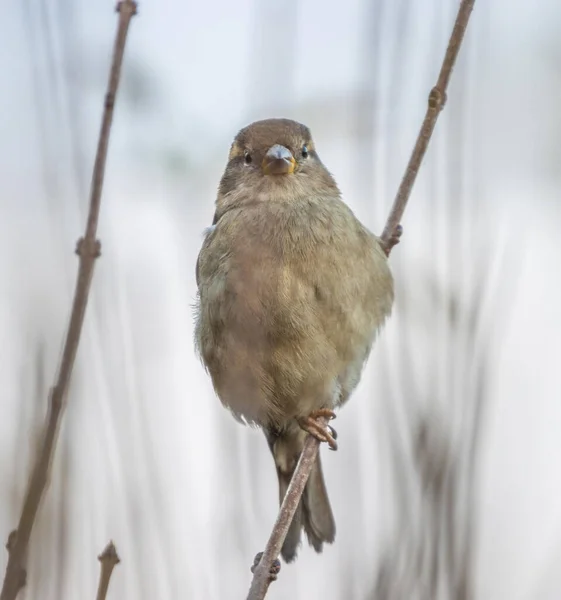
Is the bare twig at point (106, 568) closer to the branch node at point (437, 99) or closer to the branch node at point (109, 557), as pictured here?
the branch node at point (109, 557)

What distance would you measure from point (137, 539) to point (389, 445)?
622mm

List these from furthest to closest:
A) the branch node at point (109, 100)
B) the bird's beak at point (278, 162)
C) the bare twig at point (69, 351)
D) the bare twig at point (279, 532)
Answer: the bird's beak at point (278, 162)
the bare twig at point (279, 532)
the branch node at point (109, 100)
the bare twig at point (69, 351)

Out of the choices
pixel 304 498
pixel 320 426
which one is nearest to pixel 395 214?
pixel 320 426

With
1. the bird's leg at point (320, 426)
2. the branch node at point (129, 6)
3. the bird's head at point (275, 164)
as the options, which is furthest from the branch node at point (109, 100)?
the bird's head at point (275, 164)

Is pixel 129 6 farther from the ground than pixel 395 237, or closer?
closer

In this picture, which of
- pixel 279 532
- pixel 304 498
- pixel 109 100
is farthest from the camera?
pixel 304 498

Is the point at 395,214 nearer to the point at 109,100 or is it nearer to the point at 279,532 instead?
the point at 279,532

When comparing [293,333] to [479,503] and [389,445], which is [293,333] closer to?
[389,445]

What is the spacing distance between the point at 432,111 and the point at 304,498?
1.72 meters

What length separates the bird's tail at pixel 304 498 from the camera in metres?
3.45

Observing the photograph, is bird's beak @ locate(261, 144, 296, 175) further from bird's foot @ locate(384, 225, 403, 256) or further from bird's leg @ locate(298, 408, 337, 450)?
bird's leg @ locate(298, 408, 337, 450)

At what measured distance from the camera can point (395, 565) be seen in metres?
1.77

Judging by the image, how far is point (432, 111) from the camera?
246cm

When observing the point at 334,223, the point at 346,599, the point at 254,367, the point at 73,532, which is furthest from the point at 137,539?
the point at 334,223
